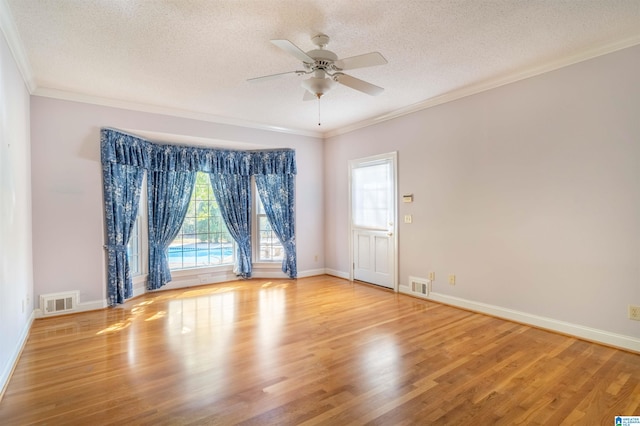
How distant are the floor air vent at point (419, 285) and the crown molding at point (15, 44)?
4.98 meters

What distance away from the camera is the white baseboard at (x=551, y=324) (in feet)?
9.61

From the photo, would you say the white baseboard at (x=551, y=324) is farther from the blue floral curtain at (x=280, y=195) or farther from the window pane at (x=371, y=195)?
the blue floral curtain at (x=280, y=195)

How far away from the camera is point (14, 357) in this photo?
2.73m

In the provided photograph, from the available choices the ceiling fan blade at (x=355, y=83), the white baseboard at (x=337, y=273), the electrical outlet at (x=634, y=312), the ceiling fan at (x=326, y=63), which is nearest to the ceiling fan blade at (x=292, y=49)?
the ceiling fan at (x=326, y=63)

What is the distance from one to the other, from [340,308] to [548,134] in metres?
3.04

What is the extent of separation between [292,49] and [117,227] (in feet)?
11.4

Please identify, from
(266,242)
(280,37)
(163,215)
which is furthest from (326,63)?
(266,242)

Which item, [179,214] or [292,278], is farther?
[292,278]

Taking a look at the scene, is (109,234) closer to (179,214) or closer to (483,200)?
(179,214)

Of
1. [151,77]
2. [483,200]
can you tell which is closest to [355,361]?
[483,200]

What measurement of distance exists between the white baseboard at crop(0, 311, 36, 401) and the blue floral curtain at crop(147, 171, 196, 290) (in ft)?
5.29

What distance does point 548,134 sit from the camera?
3383 mm

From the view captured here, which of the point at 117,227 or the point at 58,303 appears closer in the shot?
the point at 58,303

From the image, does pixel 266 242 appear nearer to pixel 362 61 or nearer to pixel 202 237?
pixel 202 237
